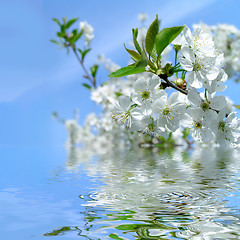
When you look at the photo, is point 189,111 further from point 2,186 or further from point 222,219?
point 2,186

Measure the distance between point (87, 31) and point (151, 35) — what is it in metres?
2.73

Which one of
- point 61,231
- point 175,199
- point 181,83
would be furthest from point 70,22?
point 61,231

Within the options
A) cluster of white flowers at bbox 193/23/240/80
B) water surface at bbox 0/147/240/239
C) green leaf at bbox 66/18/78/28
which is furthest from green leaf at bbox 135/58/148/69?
cluster of white flowers at bbox 193/23/240/80

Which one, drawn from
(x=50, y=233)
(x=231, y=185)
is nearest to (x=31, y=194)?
(x=50, y=233)

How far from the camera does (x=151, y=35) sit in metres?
0.94

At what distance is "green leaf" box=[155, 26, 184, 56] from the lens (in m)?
0.92

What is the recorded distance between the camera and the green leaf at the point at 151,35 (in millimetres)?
917

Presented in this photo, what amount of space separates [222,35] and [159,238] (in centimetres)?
450

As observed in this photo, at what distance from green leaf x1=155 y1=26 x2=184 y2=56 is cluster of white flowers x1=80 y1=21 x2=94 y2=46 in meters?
2.61

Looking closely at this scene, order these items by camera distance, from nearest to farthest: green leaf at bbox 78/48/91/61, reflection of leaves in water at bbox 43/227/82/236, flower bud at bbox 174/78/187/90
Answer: reflection of leaves in water at bbox 43/227/82/236, flower bud at bbox 174/78/187/90, green leaf at bbox 78/48/91/61

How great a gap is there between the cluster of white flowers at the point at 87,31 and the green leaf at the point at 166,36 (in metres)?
2.61

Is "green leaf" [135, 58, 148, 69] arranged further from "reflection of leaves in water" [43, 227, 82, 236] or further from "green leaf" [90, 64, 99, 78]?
"green leaf" [90, 64, 99, 78]

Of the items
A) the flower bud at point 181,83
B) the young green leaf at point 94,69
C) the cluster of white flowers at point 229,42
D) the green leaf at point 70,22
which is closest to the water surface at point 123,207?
the flower bud at point 181,83

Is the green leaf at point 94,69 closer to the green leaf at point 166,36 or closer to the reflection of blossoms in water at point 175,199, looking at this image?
the reflection of blossoms in water at point 175,199
